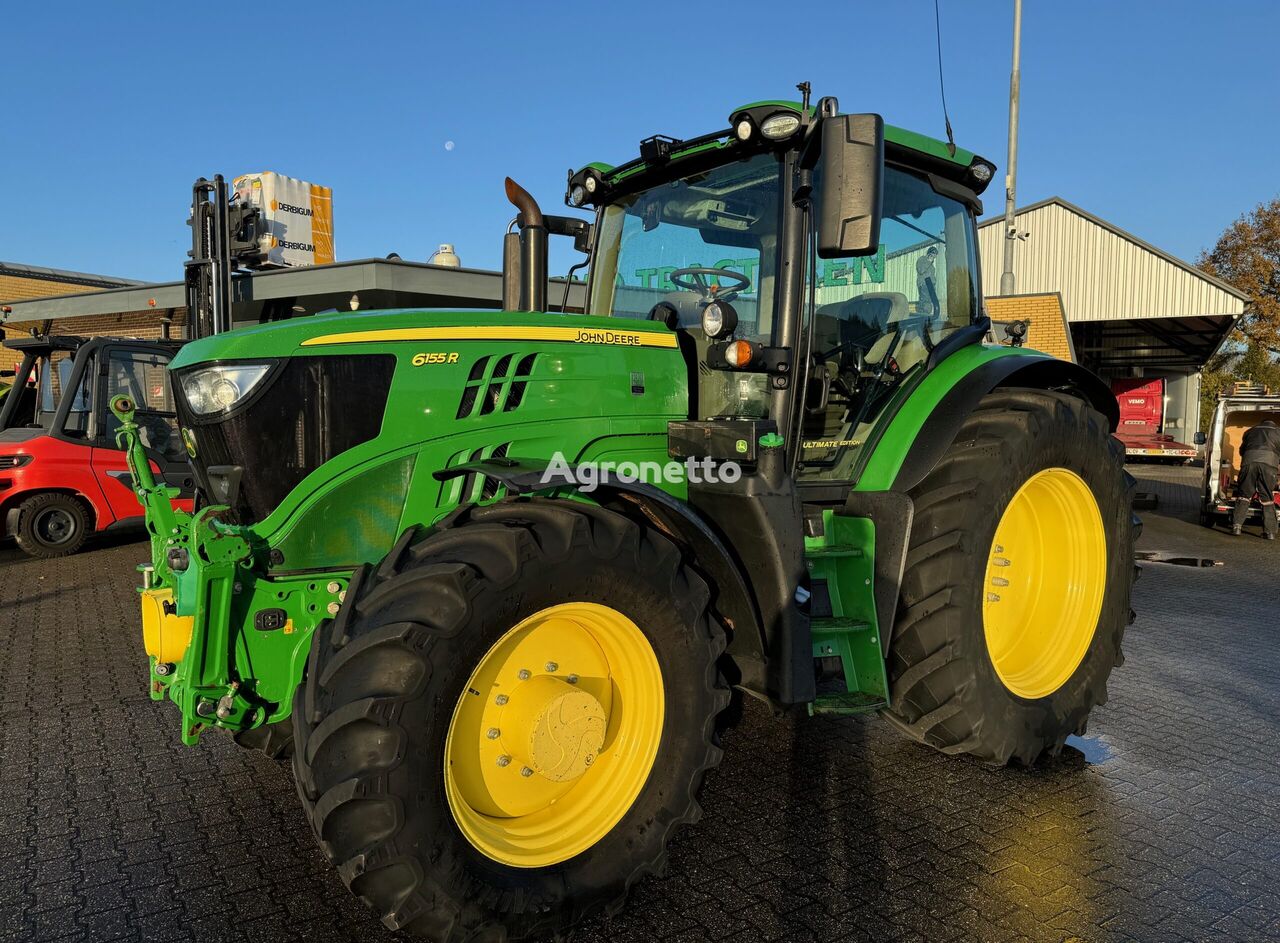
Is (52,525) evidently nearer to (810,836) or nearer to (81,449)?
(81,449)

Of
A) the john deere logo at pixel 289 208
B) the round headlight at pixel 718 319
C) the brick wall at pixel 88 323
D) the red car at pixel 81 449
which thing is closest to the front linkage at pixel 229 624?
the round headlight at pixel 718 319

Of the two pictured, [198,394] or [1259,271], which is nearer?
[198,394]

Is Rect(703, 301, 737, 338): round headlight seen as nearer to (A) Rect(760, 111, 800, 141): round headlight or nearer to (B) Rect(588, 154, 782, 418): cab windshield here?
(B) Rect(588, 154, 782, 418): cab windshield

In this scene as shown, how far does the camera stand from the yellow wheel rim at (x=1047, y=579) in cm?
414

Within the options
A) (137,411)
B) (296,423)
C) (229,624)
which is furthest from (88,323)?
(229,624)

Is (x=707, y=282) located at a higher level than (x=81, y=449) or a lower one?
higher

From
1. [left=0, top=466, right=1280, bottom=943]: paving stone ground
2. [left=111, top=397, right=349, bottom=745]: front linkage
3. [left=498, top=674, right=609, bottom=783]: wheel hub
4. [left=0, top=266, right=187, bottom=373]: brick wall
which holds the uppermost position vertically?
[left=0, top=266, right=187, bottom=373]: brick wall

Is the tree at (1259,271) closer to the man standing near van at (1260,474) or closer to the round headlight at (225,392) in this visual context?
the man standing near van at (1260,474)

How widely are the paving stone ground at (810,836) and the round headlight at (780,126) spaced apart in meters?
2.45

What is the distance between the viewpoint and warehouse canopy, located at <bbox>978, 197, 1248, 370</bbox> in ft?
83.7

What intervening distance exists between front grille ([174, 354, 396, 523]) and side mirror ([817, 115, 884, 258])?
147 cm

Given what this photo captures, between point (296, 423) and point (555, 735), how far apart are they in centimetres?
120

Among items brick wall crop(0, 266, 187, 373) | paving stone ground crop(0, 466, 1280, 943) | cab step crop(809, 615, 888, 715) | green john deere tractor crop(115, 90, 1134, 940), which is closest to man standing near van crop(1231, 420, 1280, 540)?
paving stone ground crop(0, 466, 1280, 943)

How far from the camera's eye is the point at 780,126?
11.0 feet
